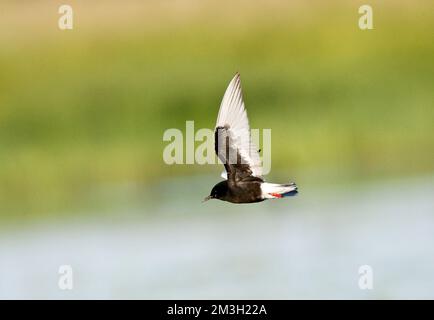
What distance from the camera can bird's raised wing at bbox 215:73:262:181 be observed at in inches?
187

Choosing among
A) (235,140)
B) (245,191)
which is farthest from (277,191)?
(235,140)

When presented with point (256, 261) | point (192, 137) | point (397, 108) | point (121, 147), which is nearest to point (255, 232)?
point (256, 261)

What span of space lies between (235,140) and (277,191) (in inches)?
14.3

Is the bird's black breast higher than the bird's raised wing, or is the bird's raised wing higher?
the bird's raised wing

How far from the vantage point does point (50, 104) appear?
8062 mm

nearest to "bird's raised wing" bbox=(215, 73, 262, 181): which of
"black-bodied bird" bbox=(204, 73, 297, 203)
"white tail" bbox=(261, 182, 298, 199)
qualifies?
"black-bodied bird" bbox=(204, 73, 297, 203)

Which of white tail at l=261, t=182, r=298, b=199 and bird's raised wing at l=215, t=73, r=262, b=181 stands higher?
bird's raised wing at l=215, t=73, r=262, b=181

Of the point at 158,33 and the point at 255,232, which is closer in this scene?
the point at 255,232

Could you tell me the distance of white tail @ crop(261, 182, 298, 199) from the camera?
467 cm

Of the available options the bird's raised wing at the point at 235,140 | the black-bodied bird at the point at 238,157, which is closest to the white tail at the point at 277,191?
the black-bodied bird at the point at 238,157

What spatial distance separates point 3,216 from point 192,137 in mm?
1765

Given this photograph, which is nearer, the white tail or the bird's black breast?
the white tail

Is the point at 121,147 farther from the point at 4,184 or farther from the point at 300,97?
the point at 300,97

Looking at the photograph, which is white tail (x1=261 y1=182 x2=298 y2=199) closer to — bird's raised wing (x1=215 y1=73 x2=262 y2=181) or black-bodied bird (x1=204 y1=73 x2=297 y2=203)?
black-bodied bird (x1=204 y1=73 x2=297 y2=203)
